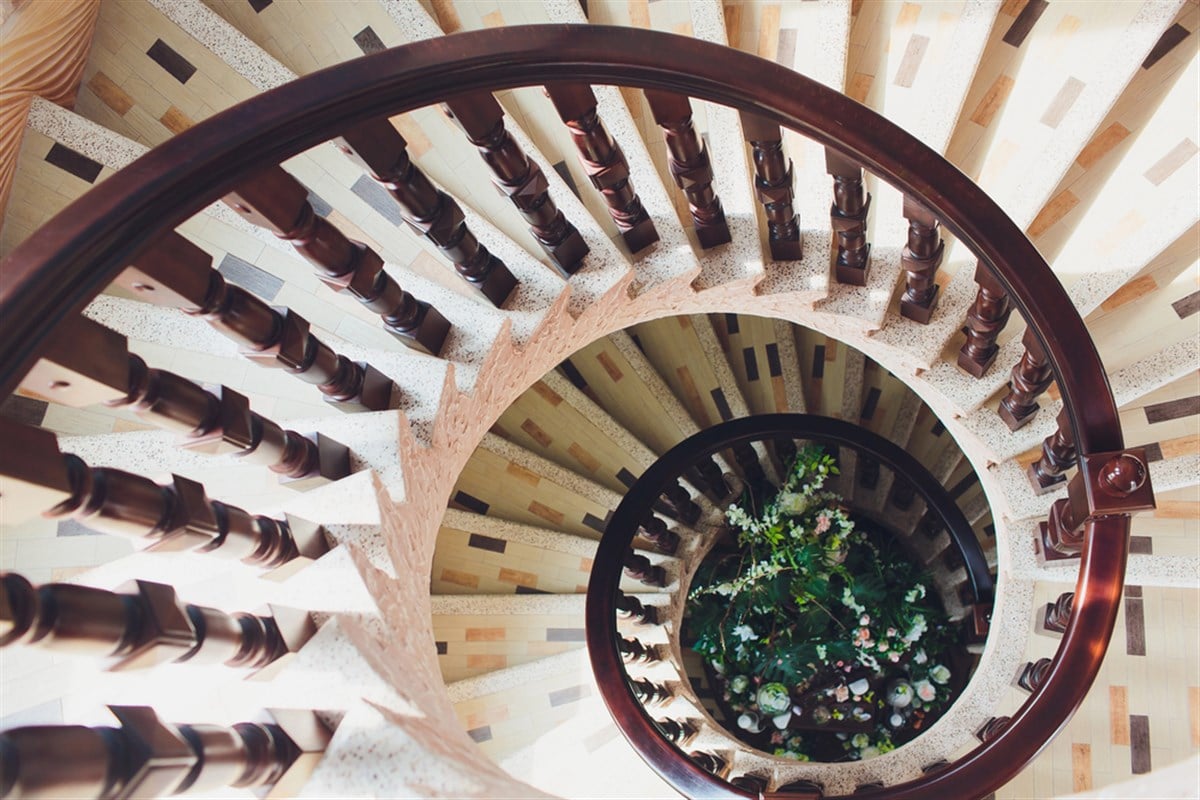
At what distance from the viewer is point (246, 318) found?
1.60m

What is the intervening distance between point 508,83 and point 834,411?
3.96 m

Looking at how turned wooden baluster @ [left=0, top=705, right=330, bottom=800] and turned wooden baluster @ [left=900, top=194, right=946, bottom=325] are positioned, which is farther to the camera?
turned wooden baluster @ [left=900, top=194, right=946, bottom=325]

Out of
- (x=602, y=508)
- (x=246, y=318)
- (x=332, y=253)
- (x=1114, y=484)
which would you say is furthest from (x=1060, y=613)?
(x=246, y=318)

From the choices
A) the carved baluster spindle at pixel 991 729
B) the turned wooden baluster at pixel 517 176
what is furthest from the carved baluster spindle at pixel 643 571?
the turned wooden baluster at pixel 517 176

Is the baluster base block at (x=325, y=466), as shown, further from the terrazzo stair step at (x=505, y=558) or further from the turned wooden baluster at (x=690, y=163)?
the terrazzo stair step at (x=505, y=558)

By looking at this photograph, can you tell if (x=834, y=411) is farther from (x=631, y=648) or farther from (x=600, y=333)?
(x=600, y=333)

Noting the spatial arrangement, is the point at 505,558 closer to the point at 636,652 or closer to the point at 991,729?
the point at 636,652

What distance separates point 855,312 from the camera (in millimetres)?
2828

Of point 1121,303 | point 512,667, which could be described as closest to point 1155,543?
point 1121,303

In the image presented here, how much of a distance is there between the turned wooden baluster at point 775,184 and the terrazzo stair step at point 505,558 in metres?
1.82

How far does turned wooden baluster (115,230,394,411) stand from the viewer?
55.6 inches

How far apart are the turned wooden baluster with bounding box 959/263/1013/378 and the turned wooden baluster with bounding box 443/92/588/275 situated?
1.14 meters

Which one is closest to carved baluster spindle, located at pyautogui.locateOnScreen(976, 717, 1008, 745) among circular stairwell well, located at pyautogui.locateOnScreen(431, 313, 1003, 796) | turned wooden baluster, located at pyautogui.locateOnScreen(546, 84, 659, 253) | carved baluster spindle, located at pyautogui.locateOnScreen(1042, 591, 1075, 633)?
carved baluster spindle, located at pyautogui.locateOnScreen(1042, 591, 1075, 633)

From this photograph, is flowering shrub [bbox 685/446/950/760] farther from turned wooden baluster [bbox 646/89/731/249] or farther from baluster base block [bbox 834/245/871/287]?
turned wooden baluster [bbox 646/89/731/249]
